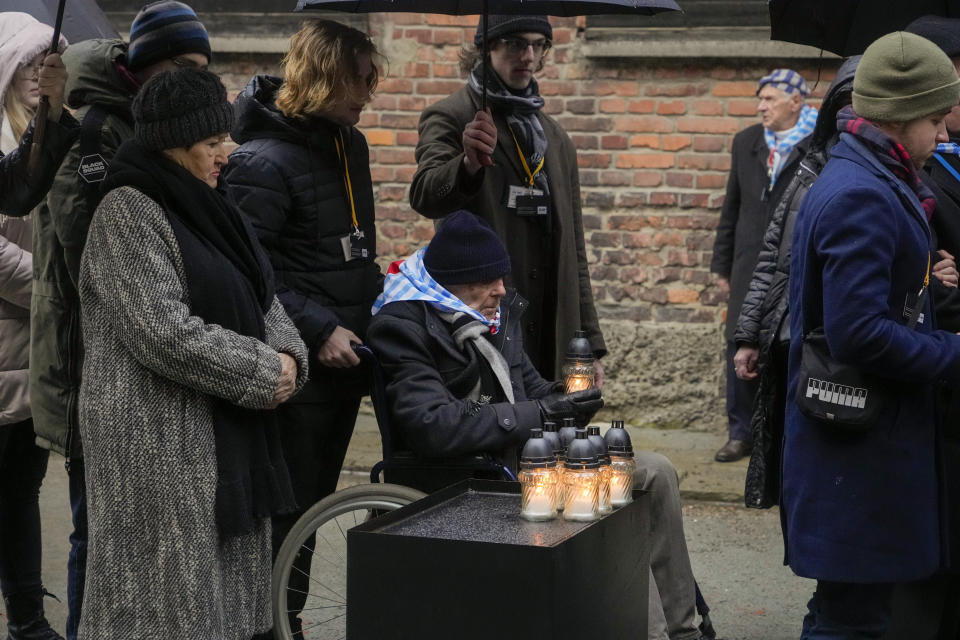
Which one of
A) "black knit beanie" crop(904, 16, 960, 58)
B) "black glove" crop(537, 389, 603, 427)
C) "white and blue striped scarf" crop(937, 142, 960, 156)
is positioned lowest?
"black glove" crop(537, 389, 603, 427)

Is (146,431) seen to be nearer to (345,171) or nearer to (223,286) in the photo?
(223,286)

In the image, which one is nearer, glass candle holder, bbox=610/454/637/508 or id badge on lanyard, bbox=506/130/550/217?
glass candle holder, bbox=610/454/637/508

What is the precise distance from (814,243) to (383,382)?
1282 millimetres

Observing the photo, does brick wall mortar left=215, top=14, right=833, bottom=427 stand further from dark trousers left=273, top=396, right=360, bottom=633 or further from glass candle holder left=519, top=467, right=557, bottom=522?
glass candle holder left=519, top=467, right=557, bottom=522

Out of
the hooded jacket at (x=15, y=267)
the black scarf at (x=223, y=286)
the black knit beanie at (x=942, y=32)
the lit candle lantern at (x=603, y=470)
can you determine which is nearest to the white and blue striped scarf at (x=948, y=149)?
the black knit beanie at (x=942, y=32)

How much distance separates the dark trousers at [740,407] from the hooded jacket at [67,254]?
387 centimetres

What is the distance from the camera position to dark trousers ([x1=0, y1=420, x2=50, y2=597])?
13.9 ft

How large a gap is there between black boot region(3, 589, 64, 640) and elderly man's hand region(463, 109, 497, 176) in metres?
1.95

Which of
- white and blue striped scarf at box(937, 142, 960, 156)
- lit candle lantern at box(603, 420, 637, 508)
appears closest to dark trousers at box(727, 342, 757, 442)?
white and blue striped scarf at box(937, 142, 960, 156)

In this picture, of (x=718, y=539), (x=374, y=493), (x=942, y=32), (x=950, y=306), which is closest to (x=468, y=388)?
(x=374, y=493)

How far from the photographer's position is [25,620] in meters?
4.24

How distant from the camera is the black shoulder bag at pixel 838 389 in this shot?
329cm

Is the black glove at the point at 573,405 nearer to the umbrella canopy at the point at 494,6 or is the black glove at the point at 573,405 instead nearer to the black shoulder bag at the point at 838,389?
the black shoulder bag at the point at 838,389

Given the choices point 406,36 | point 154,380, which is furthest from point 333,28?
point 406,36
